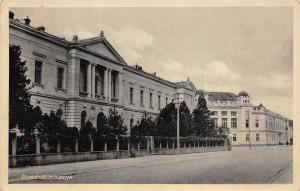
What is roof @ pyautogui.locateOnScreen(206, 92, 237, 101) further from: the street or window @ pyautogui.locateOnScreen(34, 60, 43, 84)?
window @ pyautogui.locateOnScreen(34, 60, 43, 84)

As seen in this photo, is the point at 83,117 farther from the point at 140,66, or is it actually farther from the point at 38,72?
the point at 140,66

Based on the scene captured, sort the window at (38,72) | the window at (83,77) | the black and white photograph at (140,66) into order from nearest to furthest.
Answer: the black and white photograph at (140,66)
the window at (38,72)
the window at (83,77)

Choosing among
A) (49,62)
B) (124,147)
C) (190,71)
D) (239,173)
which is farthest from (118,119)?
(239,173)

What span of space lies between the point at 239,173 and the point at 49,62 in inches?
235

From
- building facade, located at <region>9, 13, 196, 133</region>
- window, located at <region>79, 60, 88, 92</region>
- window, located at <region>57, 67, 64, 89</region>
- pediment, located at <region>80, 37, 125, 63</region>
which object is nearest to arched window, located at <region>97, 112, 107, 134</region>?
building facade, located at <region>9, 13, 196, 133</region>

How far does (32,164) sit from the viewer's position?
13.2 m

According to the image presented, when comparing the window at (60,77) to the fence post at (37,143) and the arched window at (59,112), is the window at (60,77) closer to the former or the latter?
the arched window at (59,112)

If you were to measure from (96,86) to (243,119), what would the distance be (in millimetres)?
6643

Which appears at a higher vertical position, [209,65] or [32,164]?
[209,65]

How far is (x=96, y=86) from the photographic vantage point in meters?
17.1

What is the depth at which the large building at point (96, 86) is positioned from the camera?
13.2 meters

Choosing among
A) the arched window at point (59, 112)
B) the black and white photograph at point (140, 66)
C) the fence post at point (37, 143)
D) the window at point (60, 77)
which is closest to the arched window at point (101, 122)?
the black and white photograph at point (140, 66)

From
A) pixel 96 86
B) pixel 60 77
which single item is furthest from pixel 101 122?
pixel 60 77
